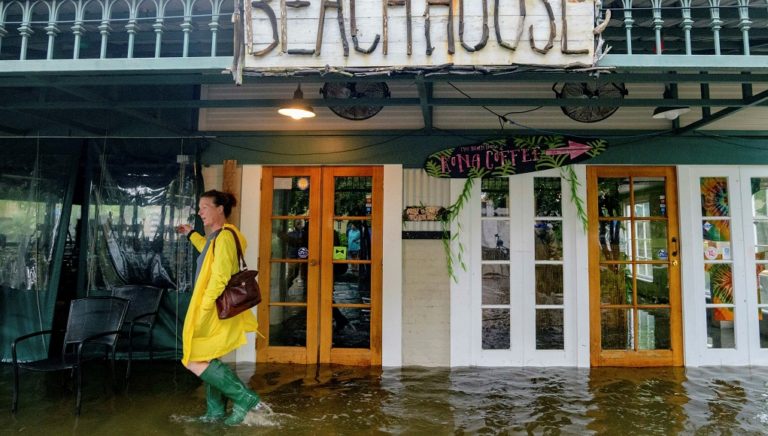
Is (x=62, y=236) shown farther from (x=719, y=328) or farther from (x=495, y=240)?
(x=719, y=328)

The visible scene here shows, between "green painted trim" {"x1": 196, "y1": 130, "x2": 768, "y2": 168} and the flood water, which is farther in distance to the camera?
"green painted trim" {"x1": 196, "y1": 130, "x2": 768, "y2": 168}

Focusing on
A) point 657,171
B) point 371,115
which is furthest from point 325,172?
point 657,171

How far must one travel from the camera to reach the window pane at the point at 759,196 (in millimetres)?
4375

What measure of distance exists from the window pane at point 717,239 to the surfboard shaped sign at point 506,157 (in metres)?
1.51

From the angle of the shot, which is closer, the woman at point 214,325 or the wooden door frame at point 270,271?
the woman at point 214,325

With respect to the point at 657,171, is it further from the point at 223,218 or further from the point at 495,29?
the point at 223,218

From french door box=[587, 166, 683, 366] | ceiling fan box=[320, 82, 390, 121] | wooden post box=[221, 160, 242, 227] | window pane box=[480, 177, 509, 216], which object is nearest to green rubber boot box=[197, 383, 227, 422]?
wooden post box=[221, 160, 242, 227]

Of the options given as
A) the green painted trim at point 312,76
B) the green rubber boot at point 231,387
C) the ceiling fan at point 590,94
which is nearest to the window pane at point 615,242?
the ceiling fan at point 590,94

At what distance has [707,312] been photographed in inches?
170

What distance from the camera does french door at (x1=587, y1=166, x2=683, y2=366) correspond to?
4301 millimetres

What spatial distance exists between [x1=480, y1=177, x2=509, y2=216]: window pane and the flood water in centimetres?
158

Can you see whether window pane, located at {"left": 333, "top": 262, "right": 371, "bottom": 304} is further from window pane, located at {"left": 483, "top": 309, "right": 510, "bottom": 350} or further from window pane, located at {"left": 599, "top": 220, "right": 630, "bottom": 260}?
window pane, located at {"left": 599, "top": 220, "right": 630, "bottom": 260}

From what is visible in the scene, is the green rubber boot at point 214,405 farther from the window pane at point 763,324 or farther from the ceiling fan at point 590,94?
the window pane at point 763,324

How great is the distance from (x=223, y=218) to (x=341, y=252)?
1.58 metres
